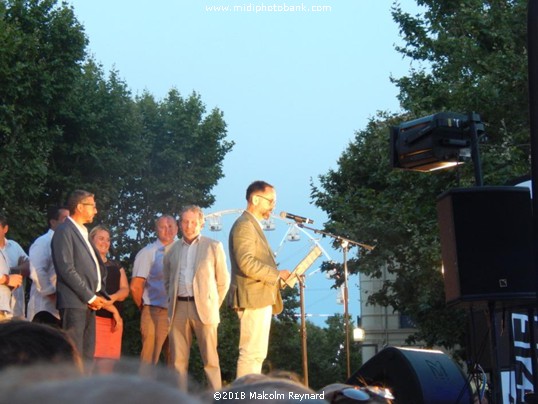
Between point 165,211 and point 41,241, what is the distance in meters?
30.4

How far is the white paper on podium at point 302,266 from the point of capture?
872cm

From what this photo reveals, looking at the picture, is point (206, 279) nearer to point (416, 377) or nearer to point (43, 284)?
point (43, 284)

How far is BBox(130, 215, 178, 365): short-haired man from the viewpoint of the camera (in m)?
10.5

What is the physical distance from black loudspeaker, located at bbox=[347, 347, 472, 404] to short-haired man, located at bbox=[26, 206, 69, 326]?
4.84m

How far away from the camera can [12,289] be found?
952 cm

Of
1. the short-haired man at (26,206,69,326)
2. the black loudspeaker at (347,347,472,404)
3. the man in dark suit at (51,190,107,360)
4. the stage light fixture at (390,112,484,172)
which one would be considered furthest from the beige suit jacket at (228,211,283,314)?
the black loudspeaker at (347,347,472,404)

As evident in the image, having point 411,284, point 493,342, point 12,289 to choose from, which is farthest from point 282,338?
point 493,342

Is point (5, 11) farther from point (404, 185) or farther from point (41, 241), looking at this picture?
point (41, 241)

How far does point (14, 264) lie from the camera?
32.3ft

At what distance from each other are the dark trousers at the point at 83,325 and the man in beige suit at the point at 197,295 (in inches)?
32.9

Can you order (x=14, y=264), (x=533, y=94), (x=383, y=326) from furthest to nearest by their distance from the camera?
(x=383, y=326) → (x=14, y=264) → (x=533, y=94)

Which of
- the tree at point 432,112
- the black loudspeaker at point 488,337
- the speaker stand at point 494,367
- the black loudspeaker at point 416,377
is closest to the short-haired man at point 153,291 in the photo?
the black loudspeaker at point 488,337

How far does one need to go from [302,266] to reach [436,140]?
2.74 m

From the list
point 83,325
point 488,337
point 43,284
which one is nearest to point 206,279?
point 83,325
